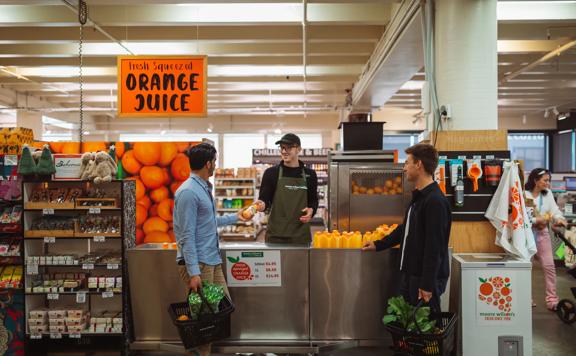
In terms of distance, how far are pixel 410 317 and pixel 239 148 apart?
1749 centimetres

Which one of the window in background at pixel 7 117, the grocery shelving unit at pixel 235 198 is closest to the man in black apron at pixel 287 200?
the grocery shelving unit at pixel 235 198

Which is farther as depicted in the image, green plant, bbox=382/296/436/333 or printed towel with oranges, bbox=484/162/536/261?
printed towel with oranges, bbox=484/162/536/261

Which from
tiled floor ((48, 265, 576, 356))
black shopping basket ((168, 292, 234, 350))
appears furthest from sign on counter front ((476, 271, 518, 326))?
black shopping basket ((168, 292, 234, 350))

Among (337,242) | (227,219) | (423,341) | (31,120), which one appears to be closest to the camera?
(423,341)

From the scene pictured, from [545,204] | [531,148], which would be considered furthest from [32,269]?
[531,148]

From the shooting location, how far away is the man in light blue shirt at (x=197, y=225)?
345 cm

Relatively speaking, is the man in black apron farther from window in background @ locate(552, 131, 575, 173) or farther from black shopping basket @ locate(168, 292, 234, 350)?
window in background @ locate(552, 131, 575, 173)

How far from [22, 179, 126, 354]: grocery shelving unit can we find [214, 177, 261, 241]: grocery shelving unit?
753 cm

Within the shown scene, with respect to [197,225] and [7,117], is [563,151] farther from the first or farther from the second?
[7,117]

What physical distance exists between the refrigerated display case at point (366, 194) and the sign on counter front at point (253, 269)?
1721 millimetres

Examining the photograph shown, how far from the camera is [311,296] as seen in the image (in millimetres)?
4148

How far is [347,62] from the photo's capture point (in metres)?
10.2

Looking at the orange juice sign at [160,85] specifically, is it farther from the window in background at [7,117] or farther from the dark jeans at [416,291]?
the window in background at [7,117]

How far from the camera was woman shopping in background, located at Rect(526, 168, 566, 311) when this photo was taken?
19.5 feet
